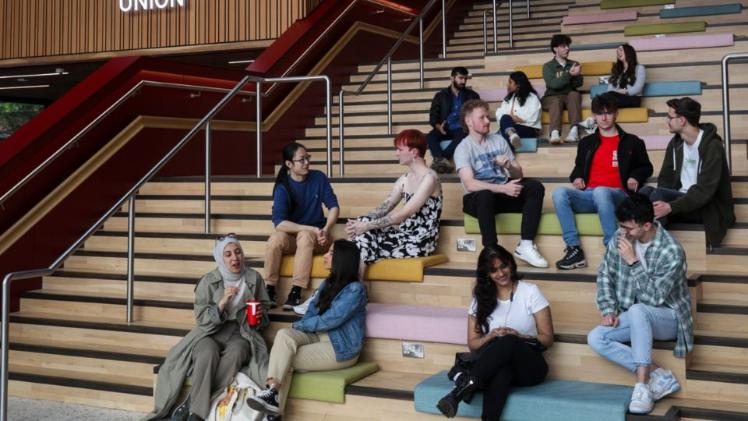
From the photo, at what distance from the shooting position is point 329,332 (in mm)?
4848

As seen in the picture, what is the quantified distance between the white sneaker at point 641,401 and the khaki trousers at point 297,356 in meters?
1.57

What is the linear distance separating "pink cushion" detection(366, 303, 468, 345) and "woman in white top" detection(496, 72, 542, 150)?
2532mm

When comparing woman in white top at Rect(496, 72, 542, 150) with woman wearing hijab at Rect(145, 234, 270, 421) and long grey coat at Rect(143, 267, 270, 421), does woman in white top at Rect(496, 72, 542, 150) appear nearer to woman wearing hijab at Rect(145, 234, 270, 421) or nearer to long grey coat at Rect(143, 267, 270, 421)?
woman wearing hijab at Rect(145, 234, 270, 421)

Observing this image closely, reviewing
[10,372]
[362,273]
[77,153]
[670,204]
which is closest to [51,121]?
[77,153]

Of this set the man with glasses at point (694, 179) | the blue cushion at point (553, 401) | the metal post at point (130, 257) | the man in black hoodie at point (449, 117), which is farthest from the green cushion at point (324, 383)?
the man in black hoodie at point (449, 117)

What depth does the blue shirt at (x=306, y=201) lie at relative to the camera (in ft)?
19.2

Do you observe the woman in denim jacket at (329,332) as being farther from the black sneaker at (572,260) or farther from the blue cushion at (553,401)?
the black sneaker at (572,260)

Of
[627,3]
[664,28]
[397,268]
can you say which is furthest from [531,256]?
[627,3]

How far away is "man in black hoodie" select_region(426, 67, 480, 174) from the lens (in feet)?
24.5

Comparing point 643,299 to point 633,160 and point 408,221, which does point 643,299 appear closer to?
point 633,160

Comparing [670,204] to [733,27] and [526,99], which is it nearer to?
[526,99]

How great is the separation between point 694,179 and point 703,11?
212 inches

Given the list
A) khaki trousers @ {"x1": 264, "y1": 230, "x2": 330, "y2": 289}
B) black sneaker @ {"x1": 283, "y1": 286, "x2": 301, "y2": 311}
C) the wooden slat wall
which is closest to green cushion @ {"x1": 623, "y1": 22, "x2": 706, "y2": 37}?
the wooden slat wall

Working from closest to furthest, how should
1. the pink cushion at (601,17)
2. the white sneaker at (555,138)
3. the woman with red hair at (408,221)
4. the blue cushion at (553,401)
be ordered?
the blue cushion at (553,401) → the woman with red hair at (408,221) → the white sneaker at (555,138) → the pink cushion at (601,17)
